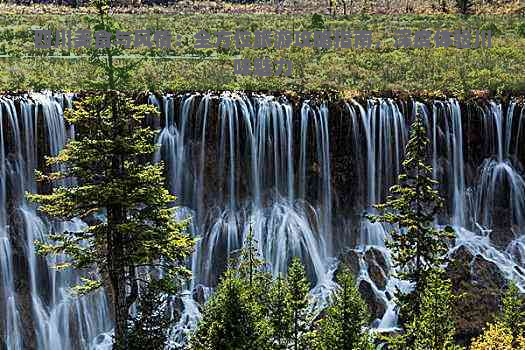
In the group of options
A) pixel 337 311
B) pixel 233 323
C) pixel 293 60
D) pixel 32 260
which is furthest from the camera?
pixel 293 60

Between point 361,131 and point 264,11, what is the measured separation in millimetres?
38095

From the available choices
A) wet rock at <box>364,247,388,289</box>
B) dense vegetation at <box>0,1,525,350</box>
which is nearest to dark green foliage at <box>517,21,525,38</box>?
wet rock at <box>364,247,388,289</box>

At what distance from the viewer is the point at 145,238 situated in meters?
18.9

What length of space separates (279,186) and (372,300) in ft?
23.8

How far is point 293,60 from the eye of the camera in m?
50.5

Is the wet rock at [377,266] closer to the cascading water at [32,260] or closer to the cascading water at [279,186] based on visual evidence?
the cascading water at [279,186]

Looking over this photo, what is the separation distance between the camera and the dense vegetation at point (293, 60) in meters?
44.4

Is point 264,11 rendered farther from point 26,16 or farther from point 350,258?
point 350,258

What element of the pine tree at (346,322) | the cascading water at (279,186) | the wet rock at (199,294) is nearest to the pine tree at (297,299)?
the pine tree at (346,322)

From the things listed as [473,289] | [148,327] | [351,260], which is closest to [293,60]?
[351,260]

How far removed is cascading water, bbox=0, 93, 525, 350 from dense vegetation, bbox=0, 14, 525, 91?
6.08 m

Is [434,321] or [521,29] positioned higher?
[521,29]

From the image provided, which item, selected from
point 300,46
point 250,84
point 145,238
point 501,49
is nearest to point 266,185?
point 250,84

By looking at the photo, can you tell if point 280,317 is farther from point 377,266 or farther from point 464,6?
point 464,6
